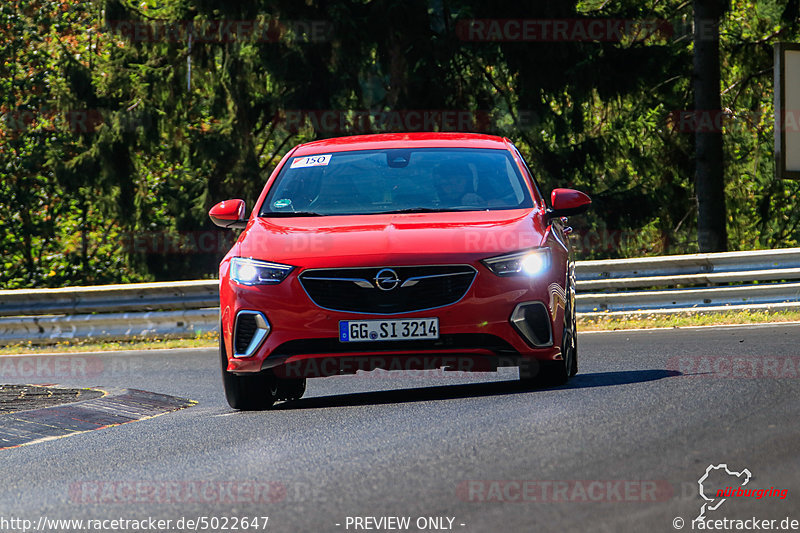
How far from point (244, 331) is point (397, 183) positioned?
1687 mm

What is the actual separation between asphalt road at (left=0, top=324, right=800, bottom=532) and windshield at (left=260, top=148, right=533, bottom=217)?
4.38ft

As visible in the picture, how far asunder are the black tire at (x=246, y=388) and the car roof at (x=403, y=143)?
188 centimetres

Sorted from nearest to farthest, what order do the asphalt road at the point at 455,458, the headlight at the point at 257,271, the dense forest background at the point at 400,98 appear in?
the asphalt road at the point at 455,458, the headlight at the point at 257,271, the dense forest background at the point at 400,98

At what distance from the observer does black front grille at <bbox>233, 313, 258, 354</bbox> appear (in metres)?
8.34

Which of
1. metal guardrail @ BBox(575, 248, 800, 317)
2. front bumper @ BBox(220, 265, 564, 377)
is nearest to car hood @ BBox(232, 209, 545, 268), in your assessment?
front bumper @ BBox(220, 265, 564, 377)

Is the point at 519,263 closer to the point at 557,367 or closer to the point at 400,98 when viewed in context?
the point at 557,367

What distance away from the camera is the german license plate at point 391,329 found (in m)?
8.15

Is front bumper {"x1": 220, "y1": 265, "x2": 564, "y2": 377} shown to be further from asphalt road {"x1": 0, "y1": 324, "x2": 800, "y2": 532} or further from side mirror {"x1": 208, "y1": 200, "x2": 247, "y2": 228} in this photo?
side mirror {"x1": 208, "y1": 200, "x2": 247, "y2": 228}

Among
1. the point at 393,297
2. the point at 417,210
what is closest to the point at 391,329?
the point at 393,297

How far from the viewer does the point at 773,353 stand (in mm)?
10750

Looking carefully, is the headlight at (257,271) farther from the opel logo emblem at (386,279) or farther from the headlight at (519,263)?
the headlight at (519,263)

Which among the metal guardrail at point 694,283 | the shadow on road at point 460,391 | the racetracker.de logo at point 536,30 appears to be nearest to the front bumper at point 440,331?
the shadow on road at point 460,391

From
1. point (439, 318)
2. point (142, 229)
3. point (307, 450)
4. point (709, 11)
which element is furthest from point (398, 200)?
point (142, 229)

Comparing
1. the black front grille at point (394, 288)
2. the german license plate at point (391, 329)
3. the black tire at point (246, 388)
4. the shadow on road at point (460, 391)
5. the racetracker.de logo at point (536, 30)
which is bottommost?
the shadow on road at point (460, 391)
